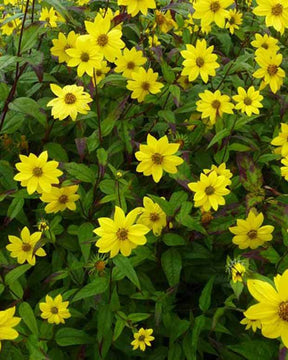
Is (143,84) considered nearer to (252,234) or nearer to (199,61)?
(199,61)

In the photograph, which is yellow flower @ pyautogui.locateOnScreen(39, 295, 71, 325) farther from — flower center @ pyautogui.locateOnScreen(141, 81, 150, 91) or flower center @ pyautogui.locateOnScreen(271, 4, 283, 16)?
flower center @ pyautogui.locateOnScreen(271, 4, 283, 16)

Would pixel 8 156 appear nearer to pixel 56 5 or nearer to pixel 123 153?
pixel 123 153

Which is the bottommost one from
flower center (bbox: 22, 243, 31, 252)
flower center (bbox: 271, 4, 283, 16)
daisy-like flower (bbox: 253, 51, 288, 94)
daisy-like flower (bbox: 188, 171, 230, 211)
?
flower center (bbox: 22, 243, 31, 252)

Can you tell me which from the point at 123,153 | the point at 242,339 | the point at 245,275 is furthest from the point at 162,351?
the point at 123,153

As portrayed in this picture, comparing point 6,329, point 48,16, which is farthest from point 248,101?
point 6,329

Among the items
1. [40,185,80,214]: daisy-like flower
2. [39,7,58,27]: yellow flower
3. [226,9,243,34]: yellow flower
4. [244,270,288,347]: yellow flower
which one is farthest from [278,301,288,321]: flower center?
[39,7,58,27]: yellow flower

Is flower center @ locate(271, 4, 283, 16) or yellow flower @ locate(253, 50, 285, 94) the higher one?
flower center @ locate(271, 4, 283, 16)
